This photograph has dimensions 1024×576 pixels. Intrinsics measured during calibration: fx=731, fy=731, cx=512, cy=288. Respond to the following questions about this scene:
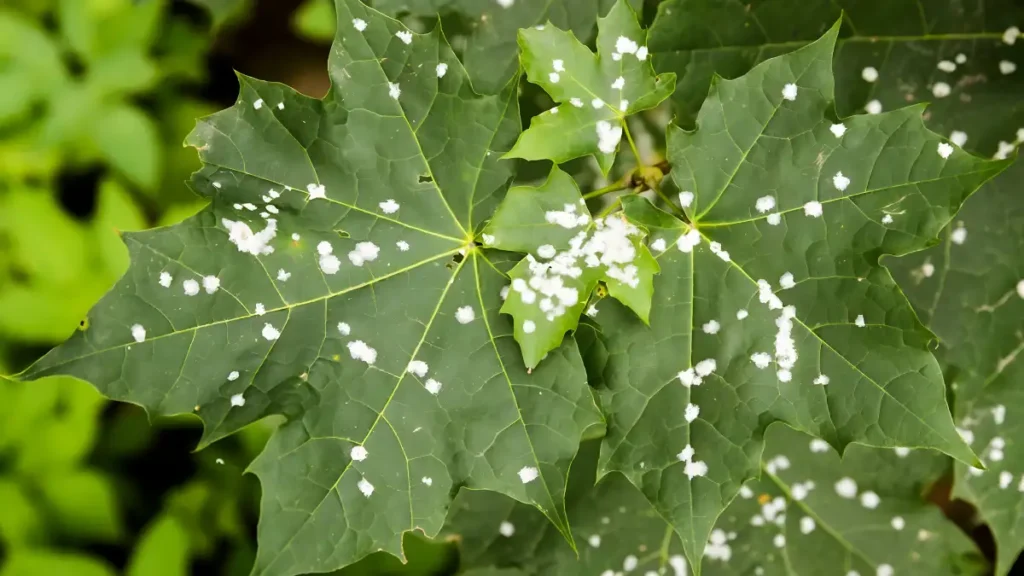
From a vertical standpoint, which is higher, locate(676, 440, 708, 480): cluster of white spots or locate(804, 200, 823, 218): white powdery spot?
locate(804, 200, 823, 218): white powdery spot

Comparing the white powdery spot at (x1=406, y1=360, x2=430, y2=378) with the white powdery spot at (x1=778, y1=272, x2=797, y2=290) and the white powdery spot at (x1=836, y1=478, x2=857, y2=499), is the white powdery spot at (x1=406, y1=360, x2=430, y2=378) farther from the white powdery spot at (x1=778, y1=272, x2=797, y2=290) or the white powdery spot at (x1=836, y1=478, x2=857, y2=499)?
the white powdery spot at (x1=836, y1=478, x2=857, y2=499)

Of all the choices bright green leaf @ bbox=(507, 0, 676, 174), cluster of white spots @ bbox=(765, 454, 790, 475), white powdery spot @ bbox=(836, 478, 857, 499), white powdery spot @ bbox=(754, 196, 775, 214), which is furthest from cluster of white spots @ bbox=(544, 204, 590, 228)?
white powdery spot @ bbox=(836, 478, 857, 499)

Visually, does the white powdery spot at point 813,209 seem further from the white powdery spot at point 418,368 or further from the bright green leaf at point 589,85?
the white powdery spot at point 418,368

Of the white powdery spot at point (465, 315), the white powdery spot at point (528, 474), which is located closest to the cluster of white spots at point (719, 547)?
the white powdery spot at point (528, 474)

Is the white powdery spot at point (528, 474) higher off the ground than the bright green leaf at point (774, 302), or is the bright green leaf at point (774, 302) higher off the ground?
the bright green leaf at point (774, 302)

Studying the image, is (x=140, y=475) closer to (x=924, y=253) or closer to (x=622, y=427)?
(x=622, y=427)

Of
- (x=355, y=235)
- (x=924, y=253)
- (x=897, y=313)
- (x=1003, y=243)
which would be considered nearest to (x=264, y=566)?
(x=355, y=235)
